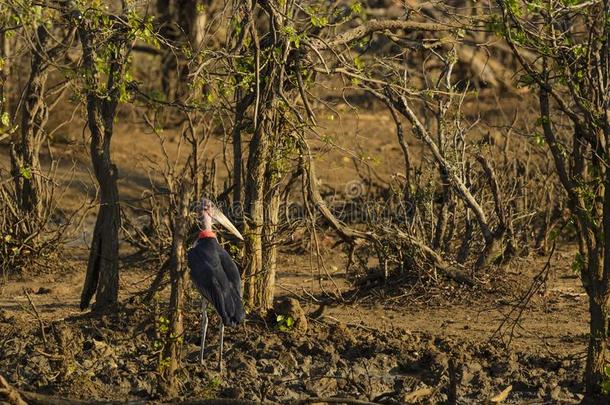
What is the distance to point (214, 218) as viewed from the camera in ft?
28.4

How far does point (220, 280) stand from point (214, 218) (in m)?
0.68

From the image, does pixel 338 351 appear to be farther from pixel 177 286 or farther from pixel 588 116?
pixel 588 116

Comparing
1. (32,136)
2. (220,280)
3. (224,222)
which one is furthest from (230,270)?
(32,136)

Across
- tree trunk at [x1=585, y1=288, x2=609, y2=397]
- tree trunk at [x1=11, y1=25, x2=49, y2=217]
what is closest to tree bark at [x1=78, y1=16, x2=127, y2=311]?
tree trunk at [x1=11, y1=25, x2=49, y2=217]

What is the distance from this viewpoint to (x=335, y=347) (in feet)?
28.8

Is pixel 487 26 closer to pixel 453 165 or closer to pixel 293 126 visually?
pixel 293 126

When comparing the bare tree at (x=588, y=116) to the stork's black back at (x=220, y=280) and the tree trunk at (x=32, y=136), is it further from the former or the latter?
the tree trunk at (x=32, y=136)

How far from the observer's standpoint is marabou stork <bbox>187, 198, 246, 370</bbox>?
26.6ft

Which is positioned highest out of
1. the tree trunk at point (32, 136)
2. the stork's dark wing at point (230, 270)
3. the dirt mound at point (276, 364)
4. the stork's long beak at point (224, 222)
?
the tree trunk at point (32, 136)

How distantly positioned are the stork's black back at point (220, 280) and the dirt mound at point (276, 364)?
404 mm

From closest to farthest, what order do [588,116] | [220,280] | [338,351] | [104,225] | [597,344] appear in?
[588,116]
[597,344]
[220,280]
[338,351]
[104,225]

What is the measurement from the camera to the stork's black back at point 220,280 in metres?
8.11

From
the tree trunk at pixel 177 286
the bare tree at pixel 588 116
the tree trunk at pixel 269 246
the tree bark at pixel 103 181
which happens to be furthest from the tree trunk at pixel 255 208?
the bare tree at pixel 588 116

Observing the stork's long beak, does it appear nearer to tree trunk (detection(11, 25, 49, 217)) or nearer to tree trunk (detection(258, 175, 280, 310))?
tree trunk (detection(258, 175, 280, 310))
